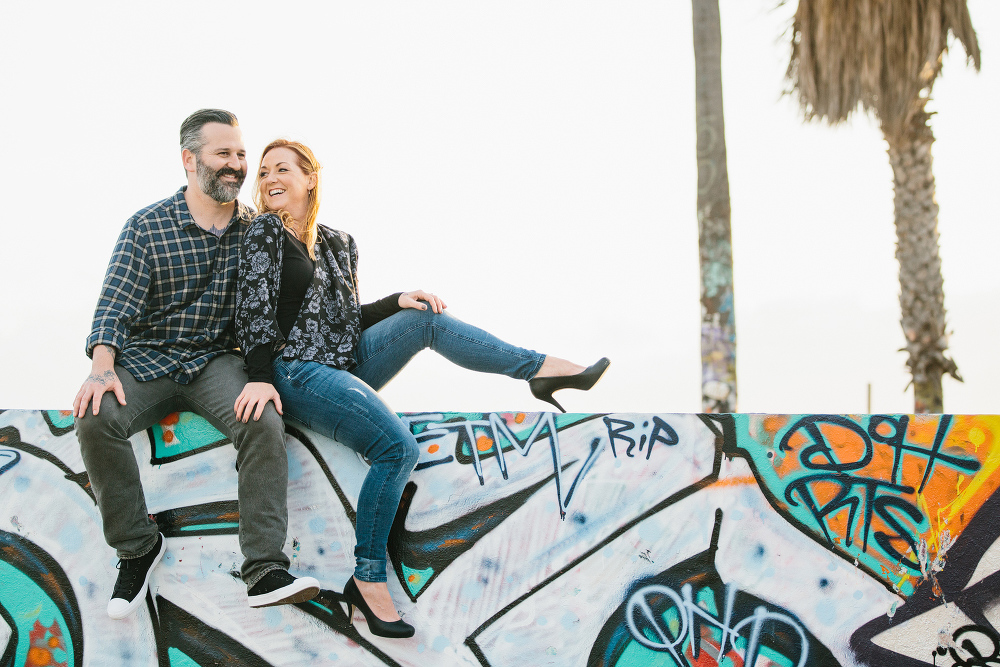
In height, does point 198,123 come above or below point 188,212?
above

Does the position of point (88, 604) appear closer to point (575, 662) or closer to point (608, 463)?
point (575, 662)

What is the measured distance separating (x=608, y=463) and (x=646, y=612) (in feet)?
2.17

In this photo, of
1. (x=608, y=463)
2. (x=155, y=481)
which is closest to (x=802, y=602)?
(x=608, y=463)

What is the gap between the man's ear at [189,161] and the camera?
11.1 ft

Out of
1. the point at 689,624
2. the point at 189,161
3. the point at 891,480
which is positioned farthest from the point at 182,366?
the point at 891,480

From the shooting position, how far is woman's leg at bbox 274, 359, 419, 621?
2.99 metres

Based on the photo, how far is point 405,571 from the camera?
10.6 feet

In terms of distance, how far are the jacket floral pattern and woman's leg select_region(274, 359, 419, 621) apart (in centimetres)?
17

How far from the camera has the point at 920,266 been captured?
26.7 feet

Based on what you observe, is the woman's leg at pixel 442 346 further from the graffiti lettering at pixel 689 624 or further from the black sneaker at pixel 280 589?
the graffiti lettering at pixel 689 624

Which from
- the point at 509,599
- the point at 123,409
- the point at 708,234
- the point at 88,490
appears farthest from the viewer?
the point at 708,234

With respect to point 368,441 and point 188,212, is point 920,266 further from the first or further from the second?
point 188,212

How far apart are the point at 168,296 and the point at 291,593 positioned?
1457 mm

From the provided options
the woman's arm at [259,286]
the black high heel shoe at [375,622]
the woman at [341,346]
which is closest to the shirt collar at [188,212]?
the woman at [341,346]
